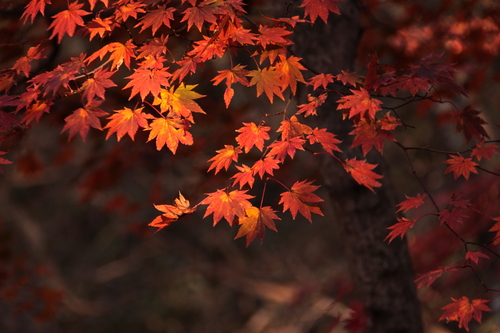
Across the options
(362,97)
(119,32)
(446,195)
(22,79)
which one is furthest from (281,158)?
(446,195)

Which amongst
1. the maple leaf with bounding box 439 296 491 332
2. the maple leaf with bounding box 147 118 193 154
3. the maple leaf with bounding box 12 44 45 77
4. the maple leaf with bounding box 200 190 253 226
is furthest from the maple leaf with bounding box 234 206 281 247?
the maple leaf with bounding box 12 44 45 77

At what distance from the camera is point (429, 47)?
16.8ft

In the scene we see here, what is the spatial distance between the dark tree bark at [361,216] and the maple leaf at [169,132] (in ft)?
4.08

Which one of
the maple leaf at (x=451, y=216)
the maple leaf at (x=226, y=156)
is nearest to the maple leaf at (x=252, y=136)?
the maple leaf at (x=226, y=156)

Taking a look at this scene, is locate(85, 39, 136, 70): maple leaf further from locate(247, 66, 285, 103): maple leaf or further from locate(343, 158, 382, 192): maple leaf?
locate(343, 158, 382, 192): maple leaf

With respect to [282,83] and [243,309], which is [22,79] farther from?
[243,309]

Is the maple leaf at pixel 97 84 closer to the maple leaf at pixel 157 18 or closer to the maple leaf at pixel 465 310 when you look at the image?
the maple leaf at pixel 157 18

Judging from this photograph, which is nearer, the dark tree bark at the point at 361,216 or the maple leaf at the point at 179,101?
the maple leaf at the point at 179,101

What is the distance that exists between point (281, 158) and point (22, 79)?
2244 millimetres

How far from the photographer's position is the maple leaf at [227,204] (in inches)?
71.1

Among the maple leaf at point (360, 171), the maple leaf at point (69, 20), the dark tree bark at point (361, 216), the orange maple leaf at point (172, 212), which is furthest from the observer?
the dark tree bark at point (361, 216)

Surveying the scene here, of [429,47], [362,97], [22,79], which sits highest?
[362,97]

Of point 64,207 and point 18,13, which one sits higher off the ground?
point 18,13

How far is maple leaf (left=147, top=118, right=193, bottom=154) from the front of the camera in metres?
1.80
